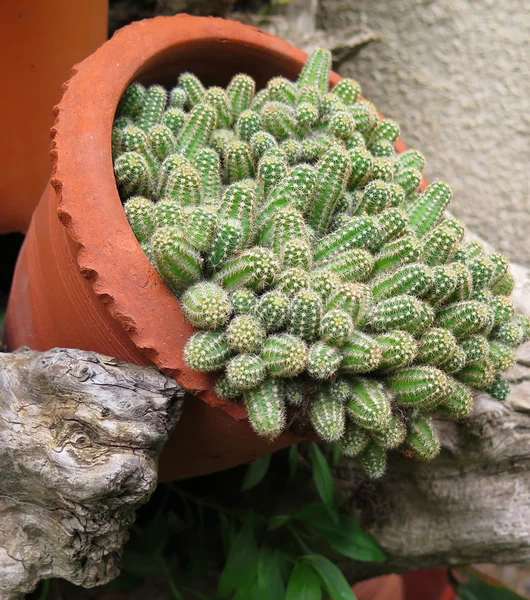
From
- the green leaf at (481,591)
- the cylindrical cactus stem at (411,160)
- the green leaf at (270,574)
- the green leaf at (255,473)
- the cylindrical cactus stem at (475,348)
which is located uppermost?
the cylindrical cactus stem at (411,160)

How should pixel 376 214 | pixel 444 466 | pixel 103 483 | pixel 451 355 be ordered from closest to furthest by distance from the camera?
pixel 103 483, pixel 451 355, pixel 376 214, pixel 444 466

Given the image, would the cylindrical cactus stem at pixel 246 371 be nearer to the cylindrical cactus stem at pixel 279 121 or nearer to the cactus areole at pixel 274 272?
the cactus areole at pixel 274 272

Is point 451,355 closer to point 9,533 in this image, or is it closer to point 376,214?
point 376,214

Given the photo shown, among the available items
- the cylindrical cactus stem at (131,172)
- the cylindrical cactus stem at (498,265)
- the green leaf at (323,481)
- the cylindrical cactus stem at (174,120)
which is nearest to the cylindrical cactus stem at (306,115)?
the cylindrical cactus stem at (174,120)

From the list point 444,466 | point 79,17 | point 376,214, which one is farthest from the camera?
point 444,466

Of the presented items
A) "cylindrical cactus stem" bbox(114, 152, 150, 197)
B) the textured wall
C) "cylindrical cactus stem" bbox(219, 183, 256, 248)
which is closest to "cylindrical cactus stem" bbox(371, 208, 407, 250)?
"cylindrical cactus stem" bbox(219, 183, 256, 248)

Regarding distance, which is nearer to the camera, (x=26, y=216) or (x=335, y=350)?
(x=335, y=350)

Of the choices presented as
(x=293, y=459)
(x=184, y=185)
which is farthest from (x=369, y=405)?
(x=293, y=459)

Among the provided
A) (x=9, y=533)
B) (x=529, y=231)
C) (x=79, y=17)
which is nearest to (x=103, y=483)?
(x=9, y=533)
